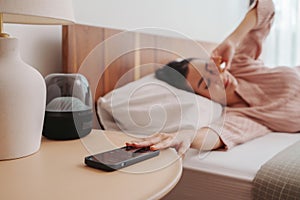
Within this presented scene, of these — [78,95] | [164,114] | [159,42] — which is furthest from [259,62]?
[78,95]

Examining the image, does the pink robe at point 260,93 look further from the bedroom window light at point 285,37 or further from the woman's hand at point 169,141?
the bedroom window light at point 285,37

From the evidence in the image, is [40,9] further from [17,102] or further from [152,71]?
[152,71]

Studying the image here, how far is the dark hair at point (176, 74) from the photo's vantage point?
4.48 feet

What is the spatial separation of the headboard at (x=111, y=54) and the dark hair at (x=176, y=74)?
0.06 m

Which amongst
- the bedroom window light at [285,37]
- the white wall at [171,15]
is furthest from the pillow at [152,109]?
the bedroom window light at [285,37]

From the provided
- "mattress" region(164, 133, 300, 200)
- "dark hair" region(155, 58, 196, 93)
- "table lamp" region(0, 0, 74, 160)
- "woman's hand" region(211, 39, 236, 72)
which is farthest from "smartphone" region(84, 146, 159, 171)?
"woman's hand" region(211, 39, 236, 72)

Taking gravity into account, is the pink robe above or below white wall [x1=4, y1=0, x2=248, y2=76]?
below

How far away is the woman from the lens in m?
1.30

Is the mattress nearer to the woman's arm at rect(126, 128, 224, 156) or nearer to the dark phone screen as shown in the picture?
the woman's arm at rect(126, 128, 224, 156)

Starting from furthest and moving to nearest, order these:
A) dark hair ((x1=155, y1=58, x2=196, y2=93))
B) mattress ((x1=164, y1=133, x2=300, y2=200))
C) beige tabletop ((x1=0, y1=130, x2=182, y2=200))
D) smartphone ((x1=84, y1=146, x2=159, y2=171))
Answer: dark hair ((x1=155, y1=58, x2=196, y2=93))
mattress ((x1=164, y1=133, x2=300, y2=200))
smartphone ((x1=84, y1=146, x2=159, y2=171))
beige tabletop ((x1=0, y1=130, x2=182, y2=200))

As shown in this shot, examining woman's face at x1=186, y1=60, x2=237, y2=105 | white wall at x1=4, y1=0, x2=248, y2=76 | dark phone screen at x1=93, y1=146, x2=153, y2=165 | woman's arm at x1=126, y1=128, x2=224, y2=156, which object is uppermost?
white wall at x1=4, y1=0, x2=248, y2=76

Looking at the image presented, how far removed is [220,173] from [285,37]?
216cm

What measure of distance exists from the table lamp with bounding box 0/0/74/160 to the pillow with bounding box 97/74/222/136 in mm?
353

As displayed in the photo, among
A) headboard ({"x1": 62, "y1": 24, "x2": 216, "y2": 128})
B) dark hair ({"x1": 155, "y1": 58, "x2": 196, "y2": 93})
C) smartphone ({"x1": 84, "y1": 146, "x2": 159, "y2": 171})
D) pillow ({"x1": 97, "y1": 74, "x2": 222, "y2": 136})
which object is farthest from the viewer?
dark hair ({"x1": 155, "y1": 58, "x2": 196, "y2": 93})
